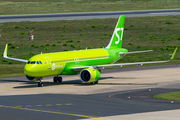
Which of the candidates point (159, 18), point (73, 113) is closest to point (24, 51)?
point (73, 113)

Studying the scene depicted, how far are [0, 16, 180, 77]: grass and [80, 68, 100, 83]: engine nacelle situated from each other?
58.1 feet

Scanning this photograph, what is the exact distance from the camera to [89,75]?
47844mm

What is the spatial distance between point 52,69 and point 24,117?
18.2 metres

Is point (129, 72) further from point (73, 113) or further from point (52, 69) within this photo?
point (73, 113)

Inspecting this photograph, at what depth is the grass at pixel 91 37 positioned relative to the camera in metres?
81.2

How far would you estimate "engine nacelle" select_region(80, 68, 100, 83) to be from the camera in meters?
47.2

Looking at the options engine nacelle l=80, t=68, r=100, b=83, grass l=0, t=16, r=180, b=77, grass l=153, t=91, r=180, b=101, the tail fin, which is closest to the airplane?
engine nacelle l=80, t=68, r=100, b=83

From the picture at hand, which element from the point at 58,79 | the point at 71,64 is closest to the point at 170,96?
the point at 71,64

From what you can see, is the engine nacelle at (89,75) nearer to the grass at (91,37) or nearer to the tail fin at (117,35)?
the tail fin at (117,35)

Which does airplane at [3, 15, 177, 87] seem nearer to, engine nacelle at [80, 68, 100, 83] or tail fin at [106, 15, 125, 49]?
engine nacelle at [80, 68, 100, 83]

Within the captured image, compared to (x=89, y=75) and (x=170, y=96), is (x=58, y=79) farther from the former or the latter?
(x=170, y=96)

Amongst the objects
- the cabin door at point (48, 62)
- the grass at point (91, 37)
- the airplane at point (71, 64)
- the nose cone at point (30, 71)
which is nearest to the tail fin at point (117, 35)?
the airplane at point (71, 64)

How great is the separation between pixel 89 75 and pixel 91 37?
57647 millimetres

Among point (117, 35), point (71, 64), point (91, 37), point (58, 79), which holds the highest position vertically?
point (91, 37)
